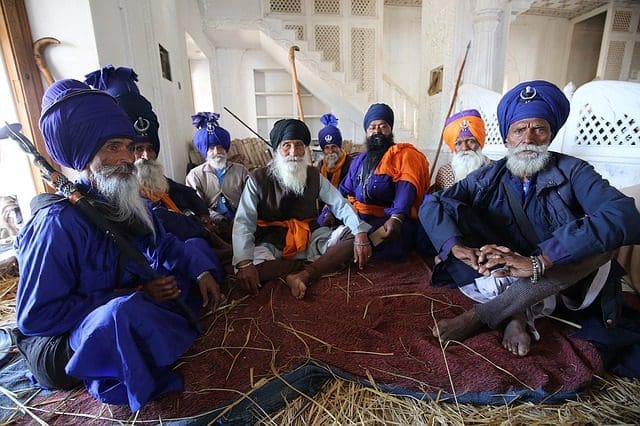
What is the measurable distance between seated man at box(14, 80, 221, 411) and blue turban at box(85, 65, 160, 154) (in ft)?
2.28

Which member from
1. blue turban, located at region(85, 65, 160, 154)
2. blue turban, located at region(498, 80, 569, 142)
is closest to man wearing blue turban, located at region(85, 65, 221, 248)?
blue turban, located at region(85, 65, 160, 154)

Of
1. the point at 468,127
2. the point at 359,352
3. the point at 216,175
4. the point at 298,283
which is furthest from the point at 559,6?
the point at 359,352

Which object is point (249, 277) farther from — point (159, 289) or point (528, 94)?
point (528, 94)

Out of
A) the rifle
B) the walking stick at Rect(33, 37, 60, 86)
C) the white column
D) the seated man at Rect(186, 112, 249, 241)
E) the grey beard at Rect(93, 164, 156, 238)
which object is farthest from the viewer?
the white column

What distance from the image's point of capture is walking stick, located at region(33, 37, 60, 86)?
89.1 inches

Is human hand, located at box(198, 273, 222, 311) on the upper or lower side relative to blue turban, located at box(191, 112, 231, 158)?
lower

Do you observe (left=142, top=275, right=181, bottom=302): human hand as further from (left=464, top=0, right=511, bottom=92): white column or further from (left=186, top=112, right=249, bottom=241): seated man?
(left=464, top=0, right=511, bottom=92): white column

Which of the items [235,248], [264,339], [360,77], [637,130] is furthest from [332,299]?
[360,77]

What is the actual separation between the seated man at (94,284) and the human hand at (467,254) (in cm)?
138

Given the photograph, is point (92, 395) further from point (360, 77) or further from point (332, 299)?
point (360, 77)

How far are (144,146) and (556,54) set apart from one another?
1082 centimetres

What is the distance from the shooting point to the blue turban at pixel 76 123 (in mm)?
1267

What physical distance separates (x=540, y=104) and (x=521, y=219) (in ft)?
2.04

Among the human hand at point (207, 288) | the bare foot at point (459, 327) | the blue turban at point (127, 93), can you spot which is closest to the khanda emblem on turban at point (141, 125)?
the blue turban at point (127, 93)
